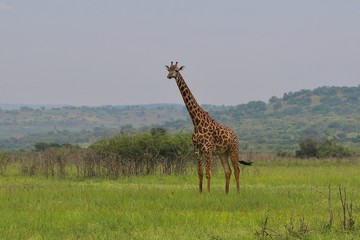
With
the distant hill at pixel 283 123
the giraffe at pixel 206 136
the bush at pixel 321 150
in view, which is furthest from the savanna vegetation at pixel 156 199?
the distant hill at pixel 283 123

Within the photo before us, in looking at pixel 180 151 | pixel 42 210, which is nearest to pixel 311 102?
pixel 180 151

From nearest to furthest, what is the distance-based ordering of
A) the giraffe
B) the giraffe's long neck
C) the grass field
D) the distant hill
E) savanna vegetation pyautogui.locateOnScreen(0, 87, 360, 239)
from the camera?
the grass field < savanna vegetation pyautogui.locateOnScreen(0, 87, 360, 239) < the giraffe < the giraffe's long neck < the distant hill

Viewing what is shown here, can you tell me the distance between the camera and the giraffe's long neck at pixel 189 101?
17.7m

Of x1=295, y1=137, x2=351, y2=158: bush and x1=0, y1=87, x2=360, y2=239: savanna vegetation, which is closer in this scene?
x1=0, y1=87, x2=360, y2=239: savanna vegetation

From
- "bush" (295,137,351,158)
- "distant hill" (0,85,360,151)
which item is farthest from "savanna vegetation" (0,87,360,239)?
"distant hill" (0,85,360,151)

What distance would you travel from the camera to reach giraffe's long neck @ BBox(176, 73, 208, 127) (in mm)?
17719

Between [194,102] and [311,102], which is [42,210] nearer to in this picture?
[194,102]

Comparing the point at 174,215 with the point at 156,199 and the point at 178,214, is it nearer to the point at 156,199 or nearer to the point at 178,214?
the point at 178,214

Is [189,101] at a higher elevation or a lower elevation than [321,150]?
higher

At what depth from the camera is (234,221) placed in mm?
11844

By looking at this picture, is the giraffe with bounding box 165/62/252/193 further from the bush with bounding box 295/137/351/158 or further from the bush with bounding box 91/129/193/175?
the bush with bounding box 295/137/351/158

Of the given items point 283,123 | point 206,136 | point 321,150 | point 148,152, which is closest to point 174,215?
point 206,136

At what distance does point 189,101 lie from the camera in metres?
18.0

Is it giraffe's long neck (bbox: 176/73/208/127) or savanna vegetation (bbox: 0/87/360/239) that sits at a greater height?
giraffe's long neck (bbox: 176/73/208/127)
